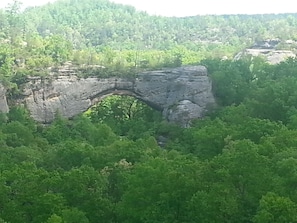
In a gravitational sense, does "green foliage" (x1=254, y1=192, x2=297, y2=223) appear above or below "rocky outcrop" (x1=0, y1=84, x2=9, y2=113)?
above

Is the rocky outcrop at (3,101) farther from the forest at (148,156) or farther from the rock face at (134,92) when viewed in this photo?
the rock face at (134,92)

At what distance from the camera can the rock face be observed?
37.6 meters

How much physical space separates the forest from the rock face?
953 millimetres

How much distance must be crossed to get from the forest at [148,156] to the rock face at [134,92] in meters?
0.95

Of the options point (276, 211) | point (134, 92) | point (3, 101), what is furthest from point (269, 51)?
point (276, 211)

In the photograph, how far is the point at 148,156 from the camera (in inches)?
898

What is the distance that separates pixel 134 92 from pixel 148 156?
1717 cm

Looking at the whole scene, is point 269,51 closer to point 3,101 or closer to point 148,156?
point 3,101

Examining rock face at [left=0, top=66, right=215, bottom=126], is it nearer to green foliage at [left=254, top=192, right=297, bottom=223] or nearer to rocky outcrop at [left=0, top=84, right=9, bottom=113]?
rocky outcrop at [left=0, top=84, right=9, bottom=113]

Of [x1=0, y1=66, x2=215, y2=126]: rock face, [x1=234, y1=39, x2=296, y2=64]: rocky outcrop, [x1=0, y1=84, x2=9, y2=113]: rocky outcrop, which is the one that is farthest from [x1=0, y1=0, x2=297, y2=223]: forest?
[x1=234, y1=39, x2=296, y2=64]: rocky outcrop

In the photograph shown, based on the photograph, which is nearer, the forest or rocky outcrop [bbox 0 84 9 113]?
the forest

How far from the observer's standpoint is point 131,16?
395 feet

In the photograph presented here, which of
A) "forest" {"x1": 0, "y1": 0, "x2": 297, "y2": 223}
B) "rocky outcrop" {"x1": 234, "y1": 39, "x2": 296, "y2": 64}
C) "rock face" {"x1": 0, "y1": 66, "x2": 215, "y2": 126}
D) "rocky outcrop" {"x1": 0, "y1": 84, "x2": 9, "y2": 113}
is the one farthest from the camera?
"rocky outcrop" {"x1": 234, "y1": 39, "x2": 296, "y2": 64}

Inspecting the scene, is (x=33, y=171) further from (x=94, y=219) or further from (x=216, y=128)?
(x=216, y=128)
